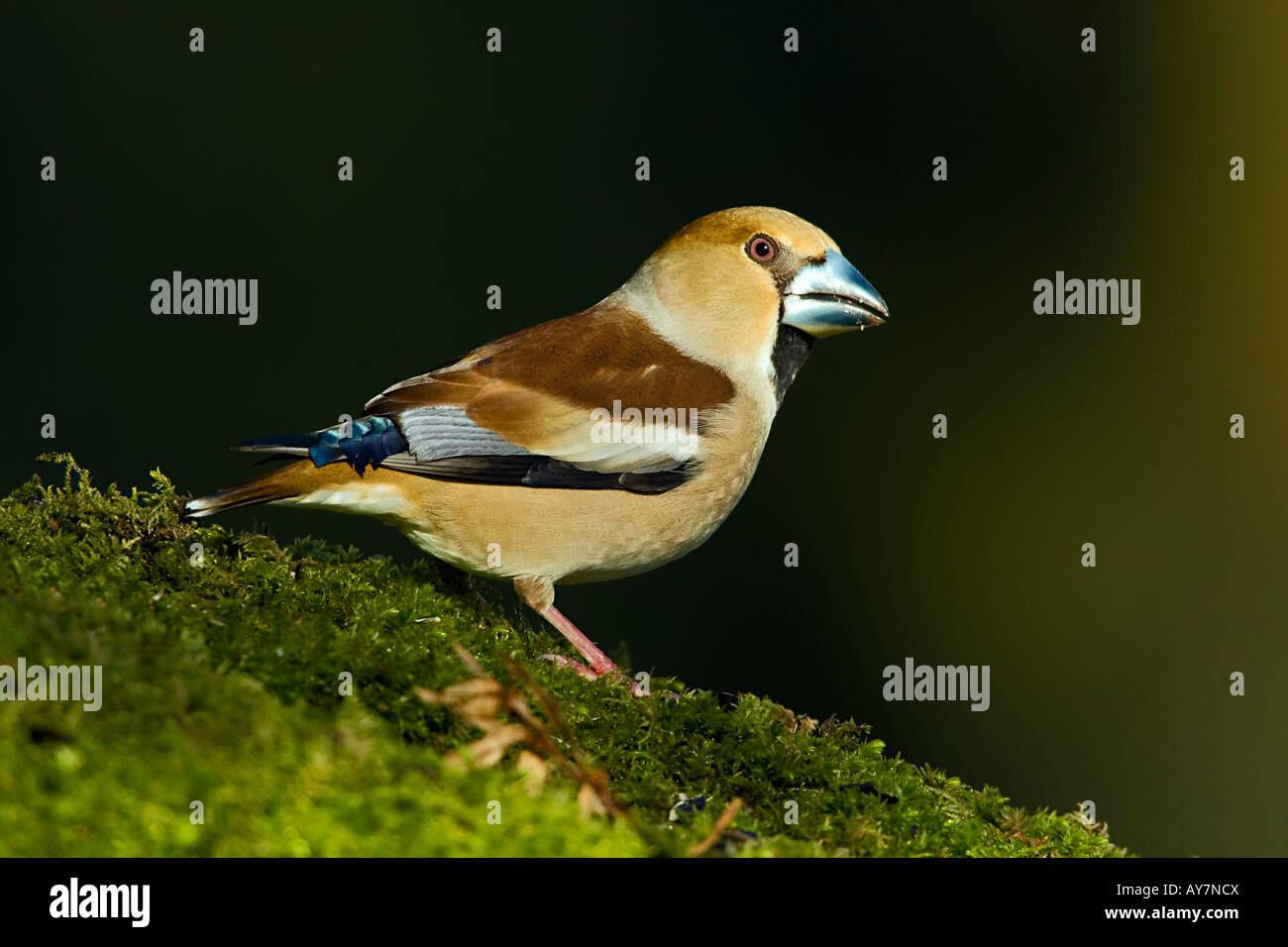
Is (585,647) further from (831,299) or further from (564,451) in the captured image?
(831,299)

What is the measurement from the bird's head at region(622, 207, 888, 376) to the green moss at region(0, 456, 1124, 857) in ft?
5.54

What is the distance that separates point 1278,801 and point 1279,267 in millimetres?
3987

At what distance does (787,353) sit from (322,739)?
328cm

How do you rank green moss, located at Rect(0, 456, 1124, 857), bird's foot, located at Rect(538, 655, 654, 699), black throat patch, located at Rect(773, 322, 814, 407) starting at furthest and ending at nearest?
1. black throat patch, located at Rect(773, 322, 814, 407)
2. bird's foot, located at Rect(538, 655, 654, 699)
3. green moss, located at Rect(0, 456, 1124, 857)

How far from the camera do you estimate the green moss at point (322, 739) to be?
1.76 m

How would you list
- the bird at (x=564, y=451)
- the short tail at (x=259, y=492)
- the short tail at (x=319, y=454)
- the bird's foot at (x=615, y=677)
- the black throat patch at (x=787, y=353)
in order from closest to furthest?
1. the bird's foot at (x=615, y=677)
2. the short tail at (x=259, y=492)
3. the short tail at (x=319, y=454)
4. the bird at (x=564, y=451)
5. the black throat patch at (x=787, y=353)

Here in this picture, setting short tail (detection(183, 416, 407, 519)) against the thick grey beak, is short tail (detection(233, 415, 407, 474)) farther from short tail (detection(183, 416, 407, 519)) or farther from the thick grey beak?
the thick grey beak

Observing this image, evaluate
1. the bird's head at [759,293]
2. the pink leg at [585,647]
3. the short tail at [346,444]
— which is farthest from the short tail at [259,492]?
the bird's head at [759,293]

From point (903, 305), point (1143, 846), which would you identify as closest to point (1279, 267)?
point (903, 305)

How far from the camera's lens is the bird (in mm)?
4051

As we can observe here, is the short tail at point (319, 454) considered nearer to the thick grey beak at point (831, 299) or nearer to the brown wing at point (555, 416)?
the brown wing at point (555, 416)
